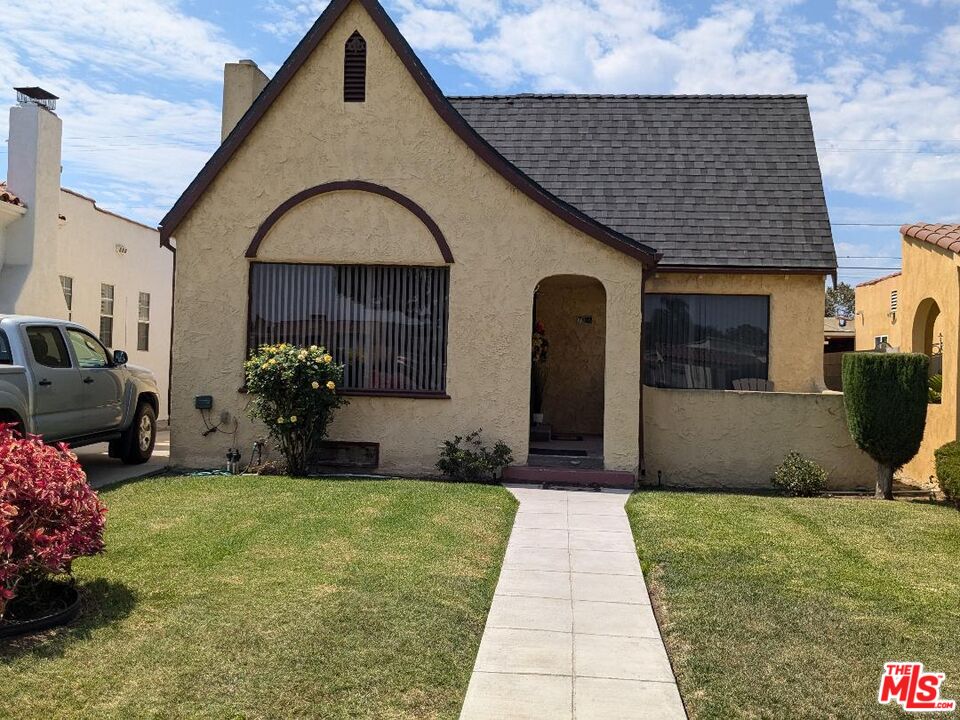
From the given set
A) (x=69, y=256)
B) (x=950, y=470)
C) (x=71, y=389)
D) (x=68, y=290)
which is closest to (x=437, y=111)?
(x=71, y=389)

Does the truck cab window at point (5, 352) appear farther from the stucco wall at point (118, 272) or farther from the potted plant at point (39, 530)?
the stucco wall at point (118, 272)

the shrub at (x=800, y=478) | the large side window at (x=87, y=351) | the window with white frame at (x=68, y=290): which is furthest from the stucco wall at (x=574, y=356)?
the window with white frame at (x=68, y=290)

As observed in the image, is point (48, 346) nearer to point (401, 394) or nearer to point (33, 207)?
point (401, 394)

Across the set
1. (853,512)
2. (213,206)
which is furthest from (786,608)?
(213,206)

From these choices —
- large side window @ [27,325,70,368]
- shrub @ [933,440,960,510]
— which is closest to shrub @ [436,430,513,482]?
large side window @ [27,325,70,368]

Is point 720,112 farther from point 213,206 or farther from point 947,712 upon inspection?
point 947,712

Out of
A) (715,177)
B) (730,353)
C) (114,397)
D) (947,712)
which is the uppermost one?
(715,177)

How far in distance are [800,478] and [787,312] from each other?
11.0 ft

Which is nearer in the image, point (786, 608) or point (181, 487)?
point (786, 608)

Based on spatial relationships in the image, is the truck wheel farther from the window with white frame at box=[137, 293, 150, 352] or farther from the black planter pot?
the window with white frame at box=[137, 293, 150, 352]

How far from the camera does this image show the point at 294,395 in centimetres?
1152

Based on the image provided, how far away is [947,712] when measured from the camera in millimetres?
4812

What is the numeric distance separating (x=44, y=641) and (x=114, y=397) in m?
7.47

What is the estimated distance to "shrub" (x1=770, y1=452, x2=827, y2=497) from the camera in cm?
1168
